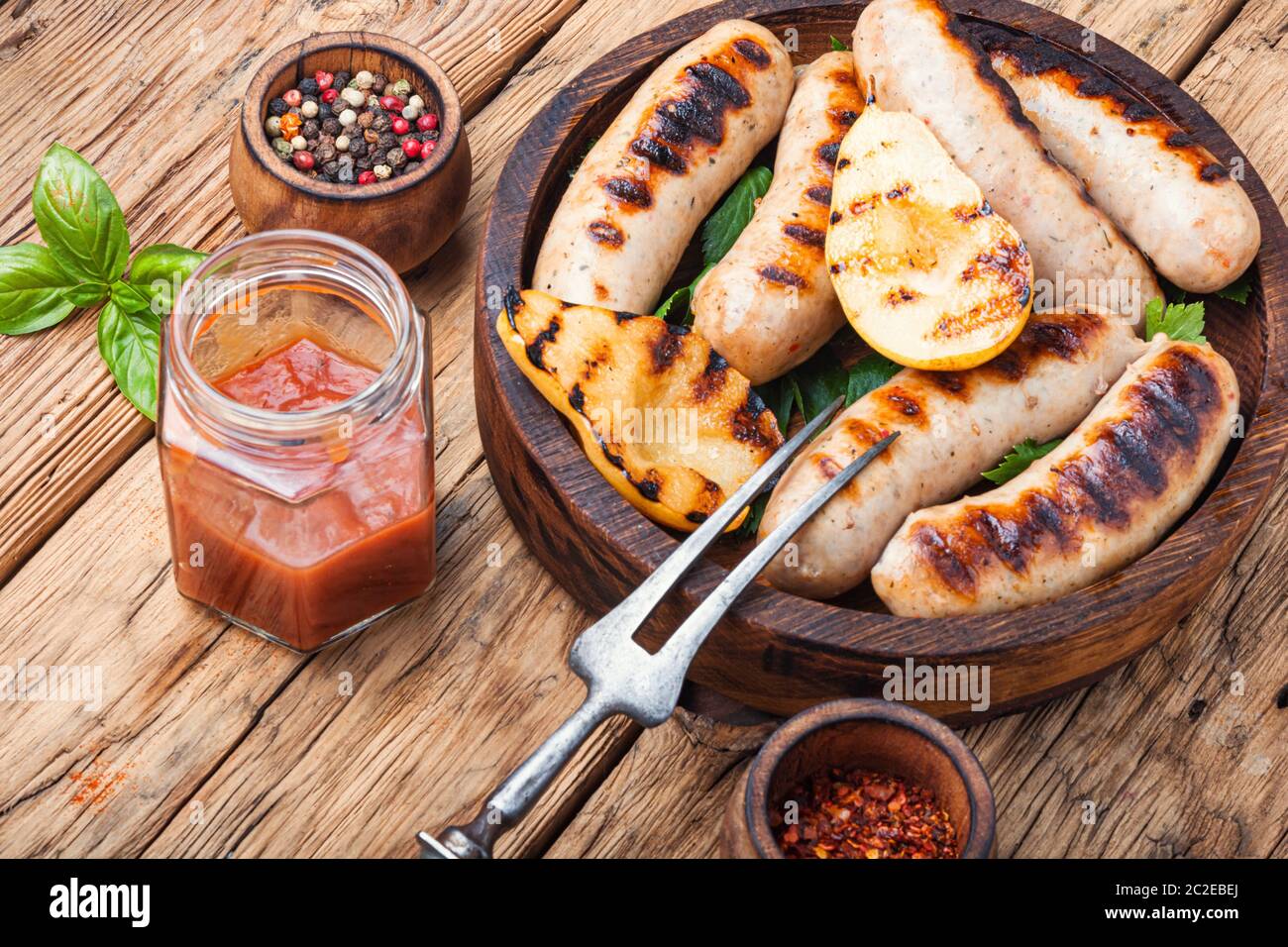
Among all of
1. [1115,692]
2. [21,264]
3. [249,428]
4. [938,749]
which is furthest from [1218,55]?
[21,264]

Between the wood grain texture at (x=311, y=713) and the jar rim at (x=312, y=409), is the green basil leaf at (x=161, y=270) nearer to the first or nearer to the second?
the wood grain texture at (x=311, y=713)

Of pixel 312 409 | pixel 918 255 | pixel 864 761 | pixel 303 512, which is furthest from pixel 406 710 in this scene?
pixel 918 255

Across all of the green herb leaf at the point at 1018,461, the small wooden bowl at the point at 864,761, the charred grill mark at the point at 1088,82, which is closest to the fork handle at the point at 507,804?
the small wooden bowl at the point at 864,761

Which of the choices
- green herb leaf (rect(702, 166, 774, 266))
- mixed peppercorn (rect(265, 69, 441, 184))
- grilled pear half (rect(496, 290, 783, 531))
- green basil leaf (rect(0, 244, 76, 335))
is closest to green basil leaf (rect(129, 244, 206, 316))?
green basil leaf (rect(0, 244, 76, 335))

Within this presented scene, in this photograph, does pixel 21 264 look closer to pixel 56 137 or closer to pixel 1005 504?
pixel 56 137

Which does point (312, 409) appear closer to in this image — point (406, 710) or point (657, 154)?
point (406, 710)

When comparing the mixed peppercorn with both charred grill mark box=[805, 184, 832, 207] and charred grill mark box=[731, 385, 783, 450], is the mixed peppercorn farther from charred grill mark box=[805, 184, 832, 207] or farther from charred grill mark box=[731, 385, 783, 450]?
charred grill mark box=[731, 385, 783, 450]
